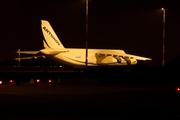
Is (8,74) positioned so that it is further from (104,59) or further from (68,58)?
(104,59)

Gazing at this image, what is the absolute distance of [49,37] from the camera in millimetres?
75312

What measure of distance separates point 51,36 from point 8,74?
3160 centimetres

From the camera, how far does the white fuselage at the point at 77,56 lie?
2803 inches

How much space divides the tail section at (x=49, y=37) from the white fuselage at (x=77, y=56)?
2.47 metres

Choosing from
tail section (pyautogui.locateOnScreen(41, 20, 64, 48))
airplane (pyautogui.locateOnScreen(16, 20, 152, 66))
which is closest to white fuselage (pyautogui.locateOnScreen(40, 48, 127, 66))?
airplane (pyautogui.locateOnScreen(16, 20, 152, 66))

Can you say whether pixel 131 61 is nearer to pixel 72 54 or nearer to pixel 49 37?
pixel 72 54

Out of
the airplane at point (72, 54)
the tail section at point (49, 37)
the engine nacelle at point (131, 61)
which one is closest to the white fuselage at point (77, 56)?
the airplane at point (72, 54)

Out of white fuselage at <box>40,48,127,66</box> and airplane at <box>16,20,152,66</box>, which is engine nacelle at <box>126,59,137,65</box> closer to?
airplane at <box>16,20,152,66</box>

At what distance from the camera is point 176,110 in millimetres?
18531

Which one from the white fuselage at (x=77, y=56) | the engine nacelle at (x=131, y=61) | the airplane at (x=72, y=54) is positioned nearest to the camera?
the white fuselage at (x=77, y=56)

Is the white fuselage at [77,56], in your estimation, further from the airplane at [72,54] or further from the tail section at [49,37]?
the tail section at [49,37]

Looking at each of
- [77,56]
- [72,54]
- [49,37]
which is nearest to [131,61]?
[77,56]

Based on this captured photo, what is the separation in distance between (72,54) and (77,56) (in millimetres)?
977

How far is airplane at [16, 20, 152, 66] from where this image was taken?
71.8 m
